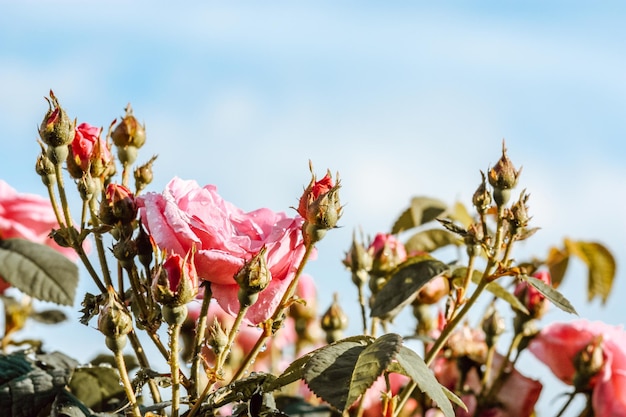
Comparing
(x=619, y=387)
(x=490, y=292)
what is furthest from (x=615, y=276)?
(x=490, y=292)

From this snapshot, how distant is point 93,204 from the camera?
1.00 metres

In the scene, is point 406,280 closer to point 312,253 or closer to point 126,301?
point 312,253

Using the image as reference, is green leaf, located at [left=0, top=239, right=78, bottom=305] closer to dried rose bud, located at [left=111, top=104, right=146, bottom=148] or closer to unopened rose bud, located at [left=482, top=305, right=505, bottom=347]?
dried rose bud, located at [left=111, top=104, right=146, bottom=148]

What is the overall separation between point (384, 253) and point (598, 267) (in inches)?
30.7

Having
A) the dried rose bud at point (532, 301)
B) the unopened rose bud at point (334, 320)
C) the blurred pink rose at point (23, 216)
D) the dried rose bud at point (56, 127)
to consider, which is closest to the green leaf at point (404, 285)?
the unopened rose bud at point (334, 320)

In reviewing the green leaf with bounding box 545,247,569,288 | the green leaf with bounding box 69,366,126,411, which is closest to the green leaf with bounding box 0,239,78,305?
the green leaf with bounding box 69,366,126,411

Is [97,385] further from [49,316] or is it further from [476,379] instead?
[476,379]

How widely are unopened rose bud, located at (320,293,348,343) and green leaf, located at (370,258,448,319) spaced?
0.21 meters

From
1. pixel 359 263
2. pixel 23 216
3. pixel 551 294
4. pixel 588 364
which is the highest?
pixel 23 216

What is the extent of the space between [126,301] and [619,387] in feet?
2.73

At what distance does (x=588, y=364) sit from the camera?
1.45 metres

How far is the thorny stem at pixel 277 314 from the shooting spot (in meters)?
0.89

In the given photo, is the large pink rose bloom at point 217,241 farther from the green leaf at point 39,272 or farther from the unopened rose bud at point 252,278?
the green leaf at point 39,272

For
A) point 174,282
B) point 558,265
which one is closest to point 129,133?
point 174,282
